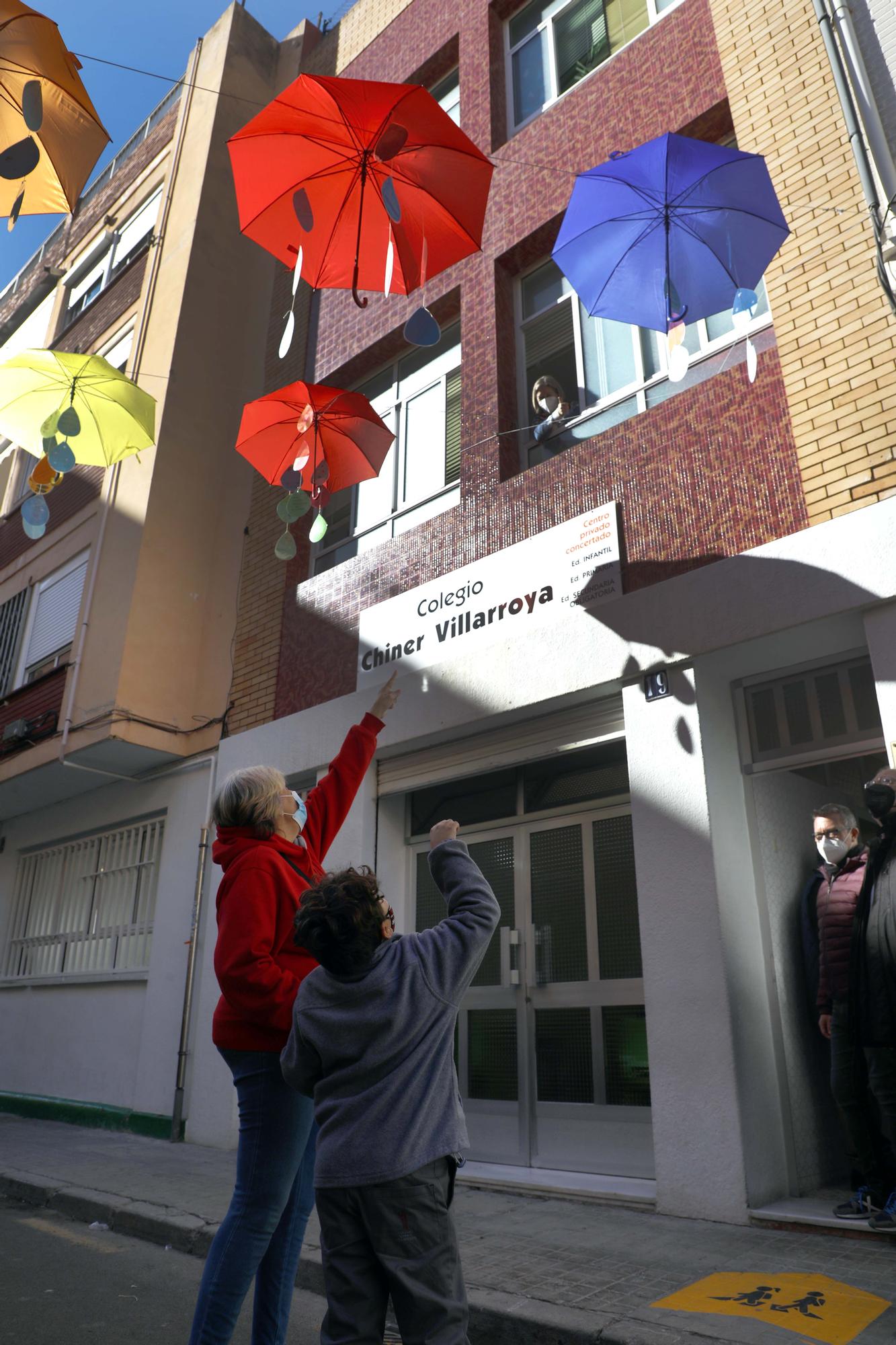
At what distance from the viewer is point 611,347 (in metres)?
7.77

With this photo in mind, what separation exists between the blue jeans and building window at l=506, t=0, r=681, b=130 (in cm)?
913

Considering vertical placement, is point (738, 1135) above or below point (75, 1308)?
above

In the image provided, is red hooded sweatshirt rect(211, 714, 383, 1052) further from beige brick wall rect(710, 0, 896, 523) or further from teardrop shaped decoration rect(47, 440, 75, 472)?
teardrop shaped decoration rect(47, 440, 75, 472)

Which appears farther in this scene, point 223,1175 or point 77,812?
point 77,812

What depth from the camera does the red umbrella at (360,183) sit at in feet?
18.3

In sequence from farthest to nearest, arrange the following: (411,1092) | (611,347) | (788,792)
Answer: (611,347), (788,792), (411,1092)

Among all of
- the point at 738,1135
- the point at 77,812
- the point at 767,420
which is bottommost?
the point at 738,1135

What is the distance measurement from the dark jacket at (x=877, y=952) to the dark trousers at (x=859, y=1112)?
91 mm

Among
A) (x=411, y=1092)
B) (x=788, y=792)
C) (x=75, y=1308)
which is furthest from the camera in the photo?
(x=788, y=792)

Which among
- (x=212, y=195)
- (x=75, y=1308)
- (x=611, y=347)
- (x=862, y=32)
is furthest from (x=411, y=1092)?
(x=212, y=195)

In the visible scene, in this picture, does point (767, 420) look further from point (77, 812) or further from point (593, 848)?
point (77, 812)

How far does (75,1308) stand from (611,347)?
707 cm

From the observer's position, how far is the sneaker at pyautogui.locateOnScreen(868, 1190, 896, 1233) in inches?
170

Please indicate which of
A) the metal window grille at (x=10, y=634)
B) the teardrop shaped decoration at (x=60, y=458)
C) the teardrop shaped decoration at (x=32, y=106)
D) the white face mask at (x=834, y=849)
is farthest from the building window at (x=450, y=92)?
the white face mask at (x=834, y=849)
